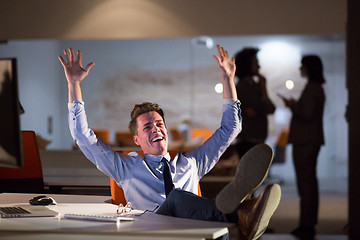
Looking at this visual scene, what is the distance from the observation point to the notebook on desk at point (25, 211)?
7.21 ft

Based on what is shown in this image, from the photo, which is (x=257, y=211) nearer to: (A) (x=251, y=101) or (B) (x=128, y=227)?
(B) (x=128, y=227)

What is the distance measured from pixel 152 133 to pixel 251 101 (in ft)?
9.82

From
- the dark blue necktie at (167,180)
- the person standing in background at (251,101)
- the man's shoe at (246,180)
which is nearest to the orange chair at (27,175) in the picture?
the dark blue necktie at (167,180)

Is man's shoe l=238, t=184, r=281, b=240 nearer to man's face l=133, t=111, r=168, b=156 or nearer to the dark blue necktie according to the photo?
the dark blue necktie

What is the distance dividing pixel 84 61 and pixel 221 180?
183cm

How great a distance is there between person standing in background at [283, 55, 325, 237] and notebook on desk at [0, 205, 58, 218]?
150 inches

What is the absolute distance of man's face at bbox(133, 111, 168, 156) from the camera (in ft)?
9.71

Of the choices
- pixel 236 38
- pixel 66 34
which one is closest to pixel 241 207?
pixel 236 38

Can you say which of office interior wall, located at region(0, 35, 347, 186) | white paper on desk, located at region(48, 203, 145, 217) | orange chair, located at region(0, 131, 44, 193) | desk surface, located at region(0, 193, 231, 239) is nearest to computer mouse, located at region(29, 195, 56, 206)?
white paper on desk, located at region(48, 203, 145, 217)

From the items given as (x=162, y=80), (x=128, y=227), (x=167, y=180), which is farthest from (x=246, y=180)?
(x=162, y=80)

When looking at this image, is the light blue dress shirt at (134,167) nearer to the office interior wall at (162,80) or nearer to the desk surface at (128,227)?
the desk surface at (128,227)

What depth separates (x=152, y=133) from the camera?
2975mm

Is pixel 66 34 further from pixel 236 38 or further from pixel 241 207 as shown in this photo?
pixel 241 207

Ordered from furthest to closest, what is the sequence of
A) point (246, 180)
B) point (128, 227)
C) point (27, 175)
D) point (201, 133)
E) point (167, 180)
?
point (201, 133) → point (27, 175) → point (167, 180) → point (246, 180) → point (128, 227)
